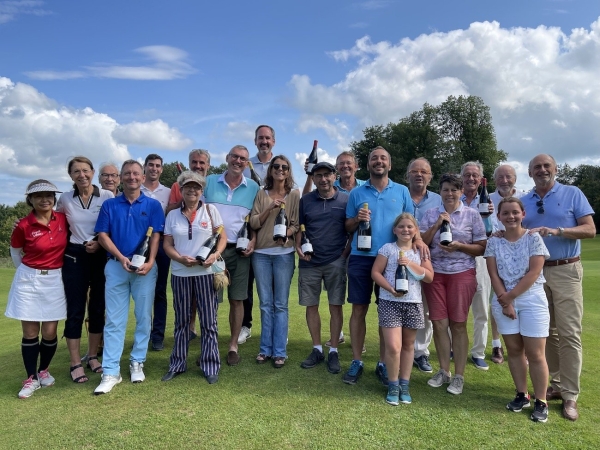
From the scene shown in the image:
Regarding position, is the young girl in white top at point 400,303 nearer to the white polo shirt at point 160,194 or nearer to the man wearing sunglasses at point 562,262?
the man wearing sunglasses at point 562,262

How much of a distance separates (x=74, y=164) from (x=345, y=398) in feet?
14.0

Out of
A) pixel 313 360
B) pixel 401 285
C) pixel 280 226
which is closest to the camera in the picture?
pixel 401 285

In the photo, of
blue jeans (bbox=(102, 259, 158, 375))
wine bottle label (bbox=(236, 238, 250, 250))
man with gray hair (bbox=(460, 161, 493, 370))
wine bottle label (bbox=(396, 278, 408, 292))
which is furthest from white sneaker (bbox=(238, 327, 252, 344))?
man with gray hair (bbox=(460, 161, 493, 370))

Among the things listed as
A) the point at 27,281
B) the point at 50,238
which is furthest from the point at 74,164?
the point at 27,281

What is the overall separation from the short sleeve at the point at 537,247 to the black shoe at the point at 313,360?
285cm

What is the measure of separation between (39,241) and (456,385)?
508cm

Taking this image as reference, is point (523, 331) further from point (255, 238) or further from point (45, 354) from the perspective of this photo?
point (45, 354)

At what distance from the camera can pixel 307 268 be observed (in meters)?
5.60

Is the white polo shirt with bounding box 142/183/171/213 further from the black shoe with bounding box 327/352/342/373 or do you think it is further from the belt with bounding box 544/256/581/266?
the belt with bounding box 544/256/581/266

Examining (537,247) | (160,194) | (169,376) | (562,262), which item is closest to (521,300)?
(537,247)

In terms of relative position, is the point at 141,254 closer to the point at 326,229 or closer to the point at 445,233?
the point at 326,229

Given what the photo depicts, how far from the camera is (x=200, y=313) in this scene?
5.33m

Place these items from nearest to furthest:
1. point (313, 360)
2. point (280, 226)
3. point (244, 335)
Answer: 1. point (280, 226)
2. point (313, 360)
3. point (244, 335)

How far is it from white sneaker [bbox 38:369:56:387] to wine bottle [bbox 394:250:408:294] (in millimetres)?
4244
